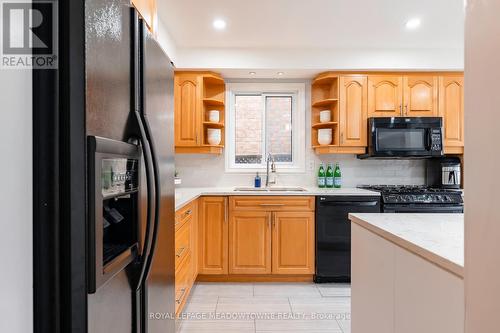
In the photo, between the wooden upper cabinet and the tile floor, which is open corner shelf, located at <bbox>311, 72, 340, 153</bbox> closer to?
the tile floor

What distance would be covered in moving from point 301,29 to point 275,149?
147 centimetres

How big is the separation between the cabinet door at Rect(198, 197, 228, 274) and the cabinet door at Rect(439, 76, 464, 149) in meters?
2.57

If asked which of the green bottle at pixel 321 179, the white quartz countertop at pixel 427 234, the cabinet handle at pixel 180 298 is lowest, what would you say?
the cabinet handle at pixel 180 298

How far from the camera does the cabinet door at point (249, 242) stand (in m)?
3.32

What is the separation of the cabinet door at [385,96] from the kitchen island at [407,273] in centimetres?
220

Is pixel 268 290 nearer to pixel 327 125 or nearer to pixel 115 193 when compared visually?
pixel 327 125

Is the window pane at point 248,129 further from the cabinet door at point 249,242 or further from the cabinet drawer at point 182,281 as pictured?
the cabinet drawer at point 182,281

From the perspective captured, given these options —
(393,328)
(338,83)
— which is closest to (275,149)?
(338,83)

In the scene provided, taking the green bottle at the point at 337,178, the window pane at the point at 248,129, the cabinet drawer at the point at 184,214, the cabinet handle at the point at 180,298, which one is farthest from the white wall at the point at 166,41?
the green bottle at the point at 337,178

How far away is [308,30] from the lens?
309 cm

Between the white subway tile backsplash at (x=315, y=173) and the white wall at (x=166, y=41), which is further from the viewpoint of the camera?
the white subway tile backsplash at (x=315, y=173)

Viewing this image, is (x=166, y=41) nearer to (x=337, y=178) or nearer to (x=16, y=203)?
(x=337, y=178)

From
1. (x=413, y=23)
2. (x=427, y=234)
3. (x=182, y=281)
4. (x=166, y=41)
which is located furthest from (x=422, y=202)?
(x=166, y=41)

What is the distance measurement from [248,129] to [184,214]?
1816 mm
